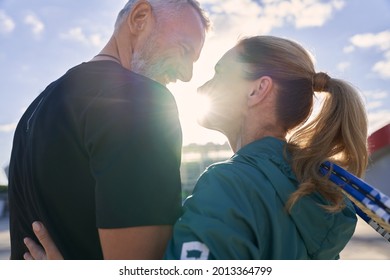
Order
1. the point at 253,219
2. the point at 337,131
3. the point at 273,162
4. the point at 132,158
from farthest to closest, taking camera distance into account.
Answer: the point at 337,131 < the point at 273,162 < the point at 253,219 < the point at 132,158

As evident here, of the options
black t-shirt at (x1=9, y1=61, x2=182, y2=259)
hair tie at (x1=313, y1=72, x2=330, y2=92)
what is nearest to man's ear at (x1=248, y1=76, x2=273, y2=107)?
hair tie at (x1=313, y1=72, x2=330, y2=92)

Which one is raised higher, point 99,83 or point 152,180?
point 99,83

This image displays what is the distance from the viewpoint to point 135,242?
41.9 inches

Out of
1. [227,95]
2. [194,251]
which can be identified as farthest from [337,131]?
[194,251]

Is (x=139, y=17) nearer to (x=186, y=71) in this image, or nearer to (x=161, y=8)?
(x=161, y=8)

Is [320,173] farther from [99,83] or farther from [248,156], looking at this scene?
[99,83]

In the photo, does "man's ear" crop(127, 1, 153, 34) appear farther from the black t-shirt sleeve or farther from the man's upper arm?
the man's upper arm

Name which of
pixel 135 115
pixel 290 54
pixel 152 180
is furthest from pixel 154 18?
pixel 152 180

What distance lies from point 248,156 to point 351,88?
0.57m

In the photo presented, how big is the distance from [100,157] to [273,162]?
55 cm

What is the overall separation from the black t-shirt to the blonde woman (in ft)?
0.36

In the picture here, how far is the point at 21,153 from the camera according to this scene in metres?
1.43

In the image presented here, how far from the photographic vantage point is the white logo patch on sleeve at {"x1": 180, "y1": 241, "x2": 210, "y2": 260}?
1.10m

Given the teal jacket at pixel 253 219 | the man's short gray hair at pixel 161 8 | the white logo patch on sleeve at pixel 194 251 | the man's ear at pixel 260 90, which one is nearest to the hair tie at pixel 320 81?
the man's ear at pixel 260 90
